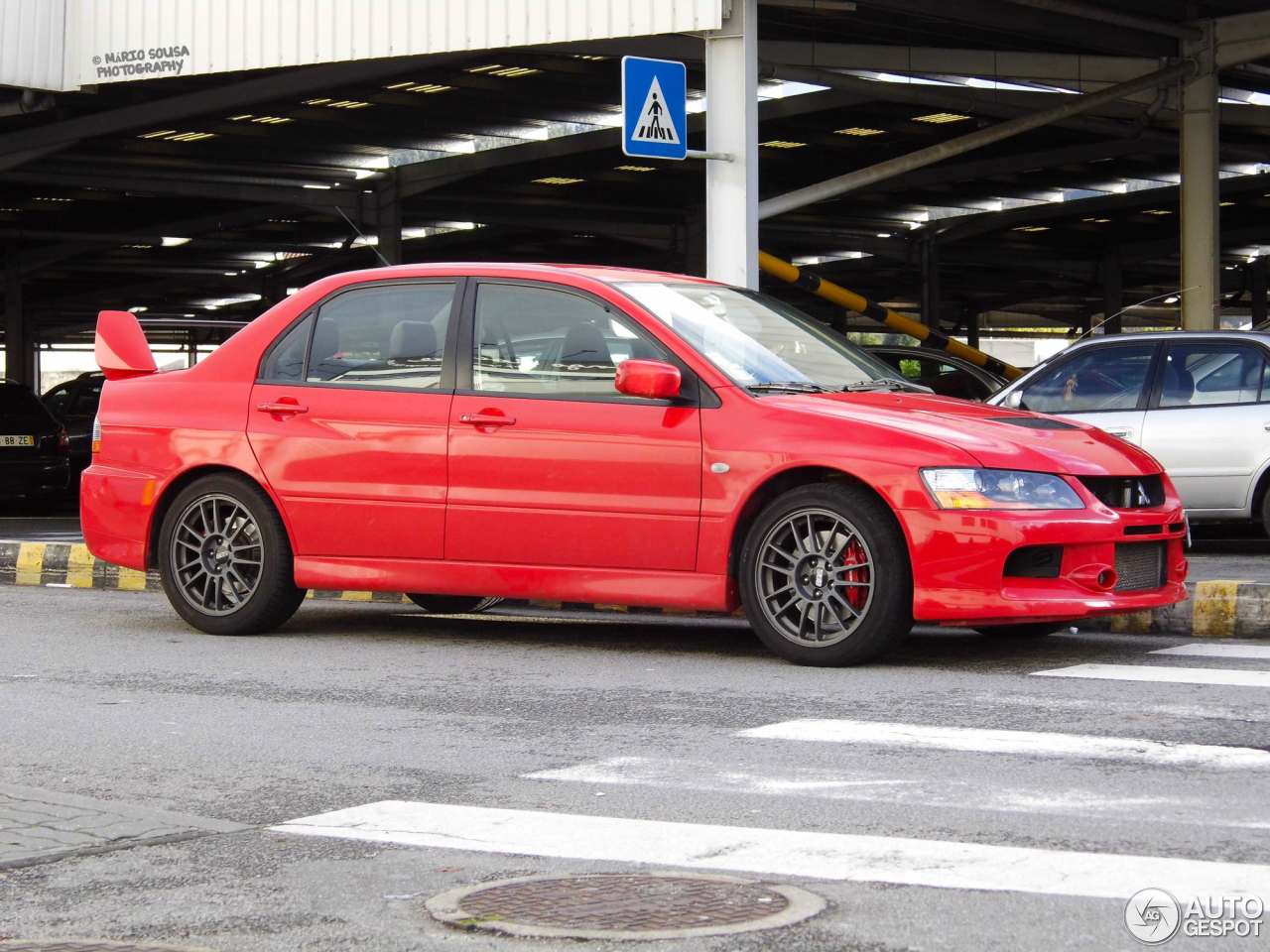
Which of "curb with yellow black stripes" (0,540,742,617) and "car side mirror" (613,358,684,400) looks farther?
"curb with yellow black stripes" (0,540,742,617)

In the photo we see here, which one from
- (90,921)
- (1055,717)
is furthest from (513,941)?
(1055,717)

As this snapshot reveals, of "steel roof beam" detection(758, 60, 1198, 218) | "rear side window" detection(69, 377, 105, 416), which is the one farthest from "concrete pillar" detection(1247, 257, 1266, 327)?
"rear side window" detection(69, 377, 105, 416)

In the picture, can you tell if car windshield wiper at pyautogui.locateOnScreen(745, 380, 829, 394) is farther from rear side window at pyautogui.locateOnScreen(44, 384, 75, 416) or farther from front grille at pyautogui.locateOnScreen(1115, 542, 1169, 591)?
rear side window at pyautogui.locateOnScreen(44, 384, 75, 416)

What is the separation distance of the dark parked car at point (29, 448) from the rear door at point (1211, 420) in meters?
13.2

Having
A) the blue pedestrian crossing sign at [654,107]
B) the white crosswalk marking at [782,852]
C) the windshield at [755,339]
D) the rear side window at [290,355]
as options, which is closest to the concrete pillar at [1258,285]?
the blue pedestrian crossing sign at [654,107]

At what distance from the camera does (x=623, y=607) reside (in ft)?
32.0

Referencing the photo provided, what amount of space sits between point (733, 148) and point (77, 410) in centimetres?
1236

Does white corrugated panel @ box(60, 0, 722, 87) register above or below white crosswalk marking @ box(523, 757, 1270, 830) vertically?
above

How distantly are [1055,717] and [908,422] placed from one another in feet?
5.08

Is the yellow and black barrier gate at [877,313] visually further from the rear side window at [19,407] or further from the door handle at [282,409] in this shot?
the door handle at [282,409]

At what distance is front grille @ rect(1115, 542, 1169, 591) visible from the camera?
22.9 feet

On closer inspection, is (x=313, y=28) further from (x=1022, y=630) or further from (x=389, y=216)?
(x=389, y=216)

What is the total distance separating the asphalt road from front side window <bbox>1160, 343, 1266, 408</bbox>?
3692 millimetres

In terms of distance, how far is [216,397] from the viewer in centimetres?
834
